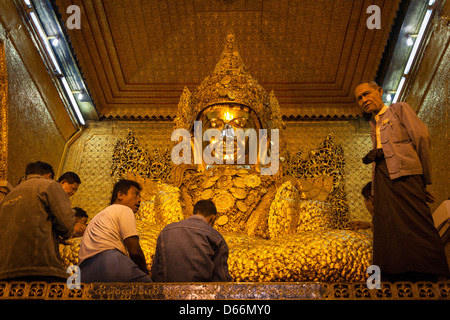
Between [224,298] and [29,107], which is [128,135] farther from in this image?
Answer: [224,298]

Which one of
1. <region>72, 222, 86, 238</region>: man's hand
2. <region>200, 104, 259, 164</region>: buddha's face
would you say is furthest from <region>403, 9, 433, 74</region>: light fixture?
<region>72, 222, 86, 238</region>: man's hand

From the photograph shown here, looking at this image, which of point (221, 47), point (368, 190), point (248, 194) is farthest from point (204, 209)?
point (221, 47)

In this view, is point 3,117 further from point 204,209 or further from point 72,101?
point 204,209

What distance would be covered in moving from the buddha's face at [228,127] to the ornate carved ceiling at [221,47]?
1.14m

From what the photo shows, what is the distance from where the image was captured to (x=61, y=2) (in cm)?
468

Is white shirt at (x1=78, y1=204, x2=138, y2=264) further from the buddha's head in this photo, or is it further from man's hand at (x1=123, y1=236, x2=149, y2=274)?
the buddha's head

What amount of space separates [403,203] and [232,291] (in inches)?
41.9

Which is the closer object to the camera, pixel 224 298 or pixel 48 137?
pixel 224 298

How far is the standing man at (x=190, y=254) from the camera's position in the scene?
88.1 inches

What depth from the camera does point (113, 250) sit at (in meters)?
2.32

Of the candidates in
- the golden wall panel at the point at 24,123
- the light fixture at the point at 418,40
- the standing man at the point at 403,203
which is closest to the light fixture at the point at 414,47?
the light fixture at the point at 418,40

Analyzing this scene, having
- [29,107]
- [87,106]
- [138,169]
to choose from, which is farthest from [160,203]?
[87,106]

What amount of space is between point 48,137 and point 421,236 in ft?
13.3
